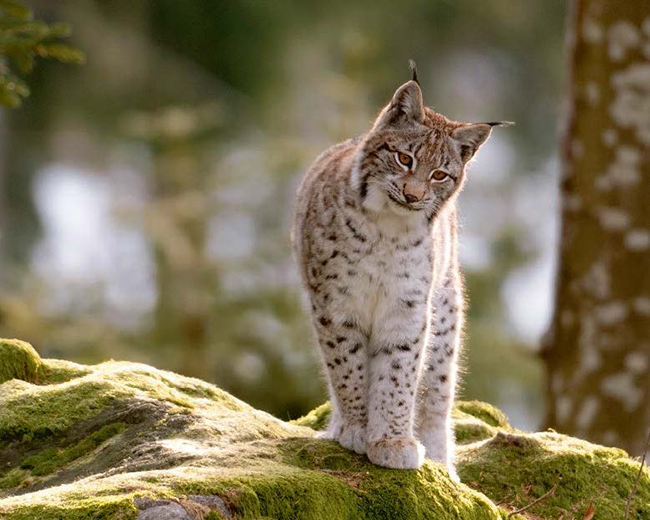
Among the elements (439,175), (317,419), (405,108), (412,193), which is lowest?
(317,419)

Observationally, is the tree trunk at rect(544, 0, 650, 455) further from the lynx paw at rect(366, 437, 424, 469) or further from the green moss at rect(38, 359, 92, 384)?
the green moss at rect(38, 359, 92, 384)

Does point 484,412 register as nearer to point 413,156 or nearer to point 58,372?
point 413,156

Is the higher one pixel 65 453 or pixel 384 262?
pixel 384 262

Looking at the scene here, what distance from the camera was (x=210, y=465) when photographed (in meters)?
4.91

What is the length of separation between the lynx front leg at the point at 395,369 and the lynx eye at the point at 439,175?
0.62 m

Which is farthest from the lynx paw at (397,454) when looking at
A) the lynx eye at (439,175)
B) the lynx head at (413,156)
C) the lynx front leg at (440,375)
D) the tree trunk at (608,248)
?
the tree trunk at (608,248)

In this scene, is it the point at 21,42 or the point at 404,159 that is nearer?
the point at 404,159

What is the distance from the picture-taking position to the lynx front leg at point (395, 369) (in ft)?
18.6

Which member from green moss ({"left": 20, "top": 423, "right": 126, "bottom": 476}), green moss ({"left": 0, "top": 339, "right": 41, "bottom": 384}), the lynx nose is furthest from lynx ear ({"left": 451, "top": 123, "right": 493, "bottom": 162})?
green moss ({"left": 0, "top": 339, "right": 41, "bottom": 384})

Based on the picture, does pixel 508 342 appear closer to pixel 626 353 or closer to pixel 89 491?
pixel 626 353

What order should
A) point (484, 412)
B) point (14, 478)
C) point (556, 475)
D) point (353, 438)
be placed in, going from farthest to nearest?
point (484, 412) → point (556, 475) → point (353, 438) → point (14, 478)

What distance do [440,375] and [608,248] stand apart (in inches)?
124

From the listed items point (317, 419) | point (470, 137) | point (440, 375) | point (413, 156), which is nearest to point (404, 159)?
point (413, 156)

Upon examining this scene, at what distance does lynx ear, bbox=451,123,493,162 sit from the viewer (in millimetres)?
5895
